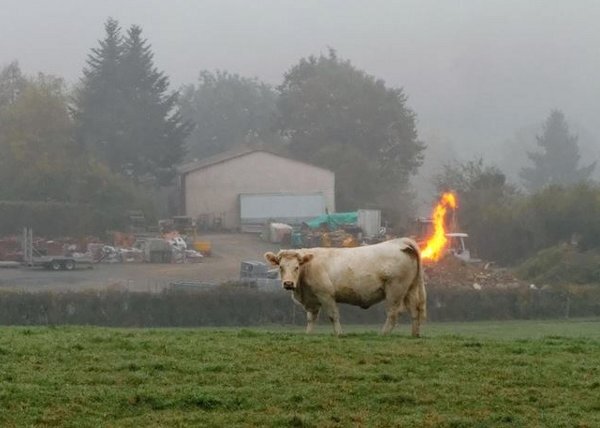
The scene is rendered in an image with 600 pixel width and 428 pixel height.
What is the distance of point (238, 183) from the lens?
9788cm

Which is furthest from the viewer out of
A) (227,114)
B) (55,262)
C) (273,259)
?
(227,114)

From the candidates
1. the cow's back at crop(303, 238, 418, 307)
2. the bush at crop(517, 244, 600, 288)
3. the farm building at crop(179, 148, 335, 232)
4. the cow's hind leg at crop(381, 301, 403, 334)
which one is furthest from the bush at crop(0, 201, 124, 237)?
the cow's hind leg at crop(381, 301, 403, 334)

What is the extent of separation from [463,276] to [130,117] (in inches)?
1820

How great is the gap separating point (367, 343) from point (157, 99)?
92.7 m

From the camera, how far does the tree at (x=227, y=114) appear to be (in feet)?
493

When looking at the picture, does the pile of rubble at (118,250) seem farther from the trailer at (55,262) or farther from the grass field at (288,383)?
the grass field at (288,383)

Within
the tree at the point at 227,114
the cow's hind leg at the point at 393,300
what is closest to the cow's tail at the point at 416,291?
the cow's hind leg at the point at 393,300

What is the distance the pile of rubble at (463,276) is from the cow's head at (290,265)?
3919 centimetres

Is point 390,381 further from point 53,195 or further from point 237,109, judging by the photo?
point 237,109

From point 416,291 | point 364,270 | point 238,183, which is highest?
point 238,183

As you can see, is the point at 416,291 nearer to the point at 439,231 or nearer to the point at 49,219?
the point at 439,231

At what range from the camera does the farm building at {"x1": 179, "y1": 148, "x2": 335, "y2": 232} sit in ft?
316

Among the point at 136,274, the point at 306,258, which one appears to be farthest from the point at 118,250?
the point at 306,258

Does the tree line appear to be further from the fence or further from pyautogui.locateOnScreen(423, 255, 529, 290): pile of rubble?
the fence
